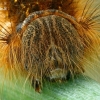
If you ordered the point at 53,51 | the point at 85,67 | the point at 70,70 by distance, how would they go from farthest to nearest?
the point at 85,67, the point at 70,70, the point at 53,51

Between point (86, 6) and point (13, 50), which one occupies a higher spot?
point (86, 6)

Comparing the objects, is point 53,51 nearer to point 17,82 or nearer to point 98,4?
point 17,82

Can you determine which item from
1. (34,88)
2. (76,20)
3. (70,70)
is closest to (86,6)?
(76,20)

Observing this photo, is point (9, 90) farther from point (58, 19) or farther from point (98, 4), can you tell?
point (98, 4)

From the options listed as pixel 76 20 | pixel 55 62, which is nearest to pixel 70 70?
pixel 55 62

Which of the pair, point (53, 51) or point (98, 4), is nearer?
point (53, 51)

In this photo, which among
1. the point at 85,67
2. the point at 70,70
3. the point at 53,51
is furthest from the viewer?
the point at 85,67

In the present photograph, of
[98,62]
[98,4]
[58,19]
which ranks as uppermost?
[98,4]
